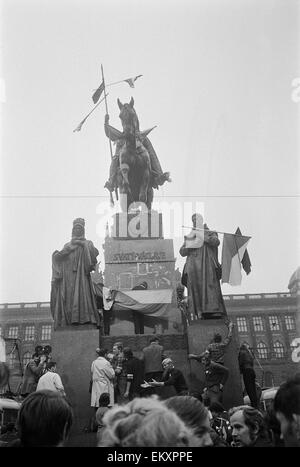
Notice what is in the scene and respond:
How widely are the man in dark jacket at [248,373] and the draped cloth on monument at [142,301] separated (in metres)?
2.99

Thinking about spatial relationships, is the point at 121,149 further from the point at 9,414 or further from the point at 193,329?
the point at 9,414

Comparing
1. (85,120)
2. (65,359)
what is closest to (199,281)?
(65,359)

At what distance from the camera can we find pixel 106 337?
10.7 metres

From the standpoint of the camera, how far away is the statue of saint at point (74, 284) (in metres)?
10.7

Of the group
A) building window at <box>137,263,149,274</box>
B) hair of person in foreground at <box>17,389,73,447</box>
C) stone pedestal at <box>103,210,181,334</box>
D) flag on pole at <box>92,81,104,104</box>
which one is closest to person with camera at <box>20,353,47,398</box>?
stone pedestal at <box>103,210,181,334</box>

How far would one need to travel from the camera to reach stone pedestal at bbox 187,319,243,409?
9750 mm

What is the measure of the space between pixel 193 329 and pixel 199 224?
2903mm

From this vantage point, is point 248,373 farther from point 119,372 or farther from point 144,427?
point 144,427

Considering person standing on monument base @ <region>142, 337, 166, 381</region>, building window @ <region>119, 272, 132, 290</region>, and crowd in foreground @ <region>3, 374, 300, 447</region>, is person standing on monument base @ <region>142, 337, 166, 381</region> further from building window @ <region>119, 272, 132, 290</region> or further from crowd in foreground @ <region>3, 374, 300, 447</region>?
crowd in foreground @ <region>3, 374, 300, 447</region>

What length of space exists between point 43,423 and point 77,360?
7.14 m

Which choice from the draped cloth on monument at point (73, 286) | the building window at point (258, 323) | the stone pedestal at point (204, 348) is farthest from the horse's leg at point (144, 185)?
the building window at point (258, 323)

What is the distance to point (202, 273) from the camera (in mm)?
11328

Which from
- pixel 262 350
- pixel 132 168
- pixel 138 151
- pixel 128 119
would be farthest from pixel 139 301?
pixel 262 350
